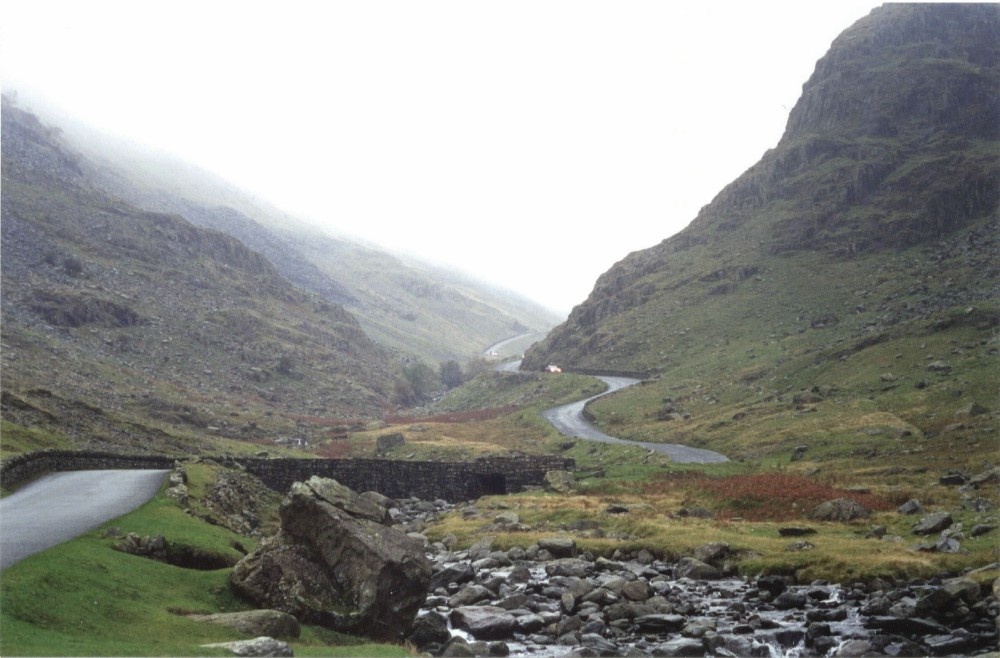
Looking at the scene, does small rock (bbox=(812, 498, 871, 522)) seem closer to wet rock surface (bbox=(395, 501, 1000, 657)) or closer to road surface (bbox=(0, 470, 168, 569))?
wet rock surface (bbox=(395, 501, 1000, 657))

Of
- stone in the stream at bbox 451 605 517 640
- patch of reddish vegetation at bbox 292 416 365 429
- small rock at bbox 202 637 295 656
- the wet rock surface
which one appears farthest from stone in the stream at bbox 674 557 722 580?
patch of reddish vegetation at bbox 292 416 365 429

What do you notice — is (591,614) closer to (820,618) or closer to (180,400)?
(820,618)

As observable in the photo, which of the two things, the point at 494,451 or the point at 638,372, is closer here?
the point at 494,451

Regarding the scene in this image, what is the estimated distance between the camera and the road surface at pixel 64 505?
2930 centimetres

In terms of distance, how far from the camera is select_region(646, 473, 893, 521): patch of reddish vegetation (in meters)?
57.7

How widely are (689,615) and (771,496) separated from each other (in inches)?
1180

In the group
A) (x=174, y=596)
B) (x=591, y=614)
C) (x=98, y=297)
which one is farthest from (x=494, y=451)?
(x=98, y=297)

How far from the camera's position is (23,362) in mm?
111000

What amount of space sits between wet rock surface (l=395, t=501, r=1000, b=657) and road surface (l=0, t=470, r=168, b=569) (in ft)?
49.9

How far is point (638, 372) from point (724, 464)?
3679 inches

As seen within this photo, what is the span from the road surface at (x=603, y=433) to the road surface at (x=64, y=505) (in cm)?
5854

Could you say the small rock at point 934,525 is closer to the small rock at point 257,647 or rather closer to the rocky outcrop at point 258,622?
the rocky outcrop at point 258,622

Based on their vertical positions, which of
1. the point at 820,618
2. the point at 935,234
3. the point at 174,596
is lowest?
the point at 174,596

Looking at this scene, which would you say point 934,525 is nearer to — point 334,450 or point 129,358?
point 334,450
